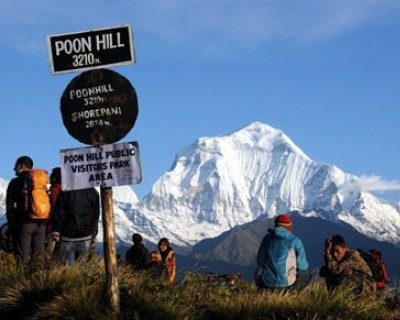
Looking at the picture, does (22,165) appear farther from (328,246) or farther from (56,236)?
(328,246)

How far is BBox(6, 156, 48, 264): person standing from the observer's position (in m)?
12.0

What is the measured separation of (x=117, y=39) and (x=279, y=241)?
4.00 meters

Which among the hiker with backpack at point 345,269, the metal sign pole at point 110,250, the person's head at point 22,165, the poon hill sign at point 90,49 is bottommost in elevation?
the hiker with backpack at point 345,269

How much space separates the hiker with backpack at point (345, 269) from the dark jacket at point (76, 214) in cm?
344

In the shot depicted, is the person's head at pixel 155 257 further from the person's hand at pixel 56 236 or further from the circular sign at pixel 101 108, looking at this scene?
the circular sign at pixel 101 108

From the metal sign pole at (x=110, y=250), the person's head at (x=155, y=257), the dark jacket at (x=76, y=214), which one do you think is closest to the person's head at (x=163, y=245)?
the person's head at (x=155, y=257)

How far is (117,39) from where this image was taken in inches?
351

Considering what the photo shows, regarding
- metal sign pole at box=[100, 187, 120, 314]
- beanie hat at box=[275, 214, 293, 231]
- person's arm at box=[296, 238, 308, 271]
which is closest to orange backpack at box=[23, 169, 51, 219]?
beanie hat at box=[275, 214, 293, 231]

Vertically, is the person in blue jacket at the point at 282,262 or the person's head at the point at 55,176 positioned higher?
the person's head at the point at 55,176

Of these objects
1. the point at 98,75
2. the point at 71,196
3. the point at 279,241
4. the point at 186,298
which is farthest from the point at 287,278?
the point at 98,75

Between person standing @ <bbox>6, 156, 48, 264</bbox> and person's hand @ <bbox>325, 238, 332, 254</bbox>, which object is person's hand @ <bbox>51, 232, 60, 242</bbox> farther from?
person's hand @ <bbox>325, 238, 332, 254</bbox>

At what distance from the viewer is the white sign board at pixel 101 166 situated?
869 centimetres

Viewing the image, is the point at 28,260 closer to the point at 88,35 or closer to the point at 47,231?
the point at 47,231

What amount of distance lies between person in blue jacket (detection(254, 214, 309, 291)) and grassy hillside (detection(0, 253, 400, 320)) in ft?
4.11
